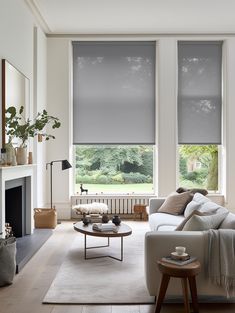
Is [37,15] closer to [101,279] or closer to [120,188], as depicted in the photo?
[120,188]

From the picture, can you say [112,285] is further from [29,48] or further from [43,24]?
[43,24]

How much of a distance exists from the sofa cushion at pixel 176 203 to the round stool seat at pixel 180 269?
2714mm

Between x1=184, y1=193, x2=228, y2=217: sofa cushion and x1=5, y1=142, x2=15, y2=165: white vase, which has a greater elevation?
x1=5, y1=142, x2=15, y2=165: white vase

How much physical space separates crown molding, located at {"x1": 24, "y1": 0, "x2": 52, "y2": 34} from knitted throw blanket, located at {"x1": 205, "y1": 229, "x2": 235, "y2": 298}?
4.68 m

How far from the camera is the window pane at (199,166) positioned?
8156mm

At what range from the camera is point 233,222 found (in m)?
3.75

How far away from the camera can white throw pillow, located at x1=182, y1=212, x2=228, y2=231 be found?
3752 millimetres

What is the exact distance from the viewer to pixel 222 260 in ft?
11.3

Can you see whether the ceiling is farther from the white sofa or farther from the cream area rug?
the white sofa

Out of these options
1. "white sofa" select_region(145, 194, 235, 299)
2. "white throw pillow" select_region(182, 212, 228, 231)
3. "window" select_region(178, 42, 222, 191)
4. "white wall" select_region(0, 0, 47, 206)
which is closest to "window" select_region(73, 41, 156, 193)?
"window" select_region(178, 42, 222, 191)

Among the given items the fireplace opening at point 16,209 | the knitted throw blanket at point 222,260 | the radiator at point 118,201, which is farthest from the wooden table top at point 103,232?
the radiator at point 118,201

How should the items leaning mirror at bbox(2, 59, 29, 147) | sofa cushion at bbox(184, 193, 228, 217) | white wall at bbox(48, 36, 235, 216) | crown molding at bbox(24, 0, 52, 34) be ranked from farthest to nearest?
1. white wall at bbox(48, 36, 235, 216)
2. crown molding at bbox(24, 0, 52, 34)
3. leaning mirror at bbox(2, 59, 29, 147)
4. sofa cushion at bbox(184, 193, 228, 217)

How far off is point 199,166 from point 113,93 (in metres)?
2.25

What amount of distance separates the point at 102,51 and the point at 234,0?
2.75 meters
